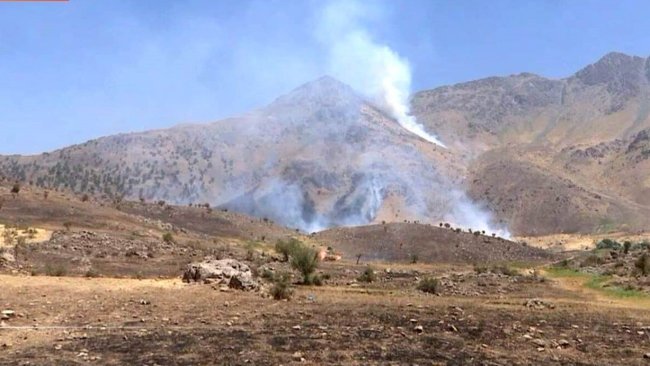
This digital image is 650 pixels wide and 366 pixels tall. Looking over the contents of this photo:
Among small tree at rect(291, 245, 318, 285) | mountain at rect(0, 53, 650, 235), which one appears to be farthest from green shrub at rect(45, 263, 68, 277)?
mountain at rect(0, 53, 650, 235)

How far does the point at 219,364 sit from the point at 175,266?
2068 centimetres

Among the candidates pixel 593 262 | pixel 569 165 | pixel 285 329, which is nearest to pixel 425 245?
pixel 593 262

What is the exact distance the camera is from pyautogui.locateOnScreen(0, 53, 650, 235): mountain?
11381 centimetres

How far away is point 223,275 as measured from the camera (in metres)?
23.4

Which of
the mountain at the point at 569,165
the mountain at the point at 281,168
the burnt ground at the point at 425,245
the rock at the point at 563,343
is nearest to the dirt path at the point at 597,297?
the rock at the point at 563,343

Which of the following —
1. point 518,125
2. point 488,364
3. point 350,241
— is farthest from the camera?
point 518,125

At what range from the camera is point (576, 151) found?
15100 cm

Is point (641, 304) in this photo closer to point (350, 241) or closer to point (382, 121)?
point (350, 241)

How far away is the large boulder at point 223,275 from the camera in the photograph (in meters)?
22.5

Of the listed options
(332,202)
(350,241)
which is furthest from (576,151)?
(350,241)

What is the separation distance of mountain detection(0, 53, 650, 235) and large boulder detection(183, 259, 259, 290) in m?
78.5

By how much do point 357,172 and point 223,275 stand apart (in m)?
106

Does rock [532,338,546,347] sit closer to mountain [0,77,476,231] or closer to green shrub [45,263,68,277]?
green shrub [45,263,68,277]

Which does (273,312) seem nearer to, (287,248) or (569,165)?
(287,248)
